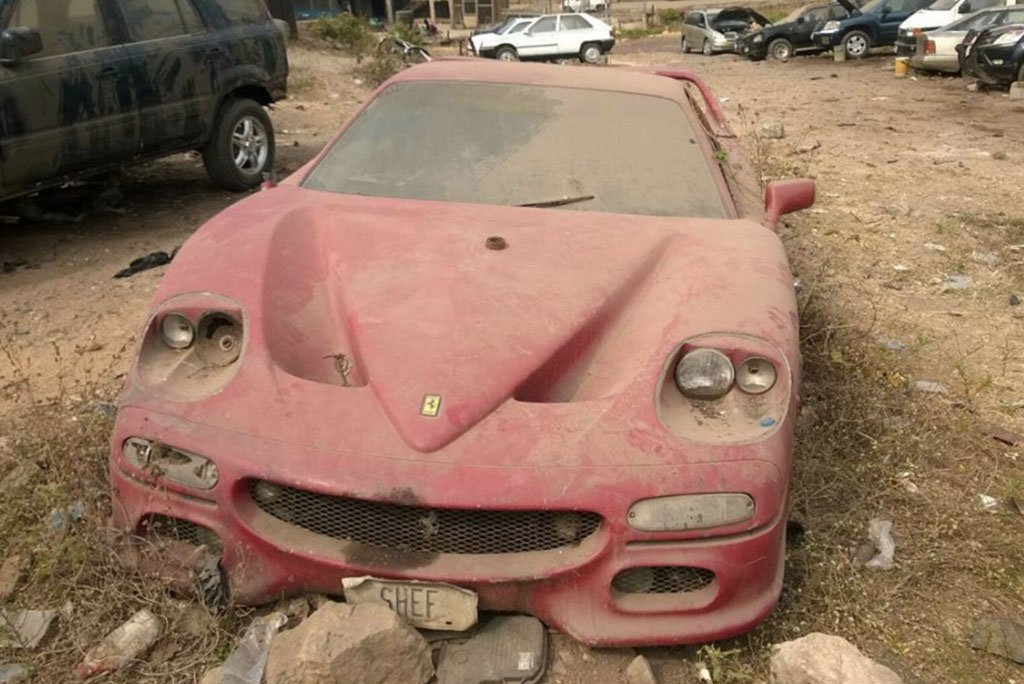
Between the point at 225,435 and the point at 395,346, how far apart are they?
53cm

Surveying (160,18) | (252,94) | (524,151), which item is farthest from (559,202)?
(252,94)

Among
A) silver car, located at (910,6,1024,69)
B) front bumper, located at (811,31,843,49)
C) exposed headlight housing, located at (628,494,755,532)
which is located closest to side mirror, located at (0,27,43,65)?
exposed headlight housing, located at (628,494,755,532)

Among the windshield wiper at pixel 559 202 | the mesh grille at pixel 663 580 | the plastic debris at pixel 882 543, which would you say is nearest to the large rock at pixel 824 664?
the mesh grille at pixel 663 580

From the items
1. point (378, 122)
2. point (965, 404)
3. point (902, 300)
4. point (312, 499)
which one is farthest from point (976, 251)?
point (312, 499)

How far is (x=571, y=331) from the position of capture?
278 cm

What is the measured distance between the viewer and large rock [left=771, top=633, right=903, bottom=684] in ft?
7.71

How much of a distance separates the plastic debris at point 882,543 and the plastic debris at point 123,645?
2.22m

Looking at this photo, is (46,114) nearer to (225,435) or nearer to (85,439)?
(85,439)

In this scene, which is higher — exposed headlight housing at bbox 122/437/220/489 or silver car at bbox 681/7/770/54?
exposed headlight housing at bbox 122/437/220/489

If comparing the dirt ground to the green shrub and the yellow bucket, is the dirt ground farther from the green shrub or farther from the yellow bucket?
the yellow bucket

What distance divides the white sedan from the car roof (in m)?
25.5

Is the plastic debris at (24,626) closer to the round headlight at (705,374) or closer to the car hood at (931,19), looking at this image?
the round headlight at (705,374)

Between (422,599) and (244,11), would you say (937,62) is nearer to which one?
(244,11)

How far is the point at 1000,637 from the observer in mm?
2758
